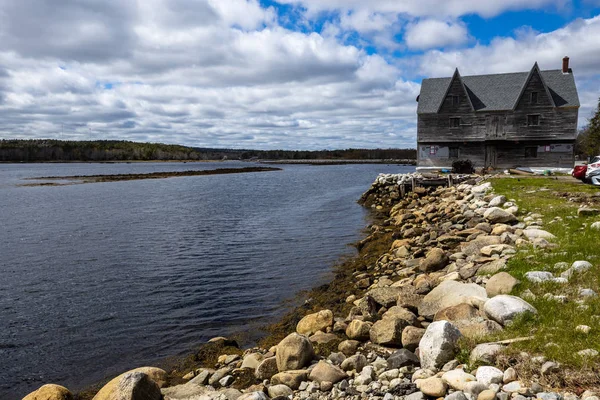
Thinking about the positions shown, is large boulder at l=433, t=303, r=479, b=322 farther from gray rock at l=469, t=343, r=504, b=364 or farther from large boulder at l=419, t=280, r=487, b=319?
gray rock at l=469, t=343, r=504, b=364

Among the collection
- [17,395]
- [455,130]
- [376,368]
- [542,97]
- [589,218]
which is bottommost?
[17,395]

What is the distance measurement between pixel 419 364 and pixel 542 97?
134ft

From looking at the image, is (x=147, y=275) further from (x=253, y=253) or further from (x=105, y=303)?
(x=253, y=253)

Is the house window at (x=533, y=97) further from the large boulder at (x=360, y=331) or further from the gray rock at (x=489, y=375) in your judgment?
the gray rock at (x=489, y=375)

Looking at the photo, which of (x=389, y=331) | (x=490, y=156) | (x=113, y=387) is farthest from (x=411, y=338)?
(x=490, y=156)

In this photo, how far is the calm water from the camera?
10.8 meters

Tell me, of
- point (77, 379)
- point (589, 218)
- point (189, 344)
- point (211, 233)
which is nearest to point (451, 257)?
point (589, 218)

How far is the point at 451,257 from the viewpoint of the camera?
12.4 meters

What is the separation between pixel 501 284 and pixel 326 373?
3.92 meters

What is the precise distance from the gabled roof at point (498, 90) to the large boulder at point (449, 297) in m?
36.1

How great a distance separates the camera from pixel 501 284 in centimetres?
803

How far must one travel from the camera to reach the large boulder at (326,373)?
6382 mm

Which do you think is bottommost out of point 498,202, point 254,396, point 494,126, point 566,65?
point 254,396

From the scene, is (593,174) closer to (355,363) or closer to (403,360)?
(403,360)
